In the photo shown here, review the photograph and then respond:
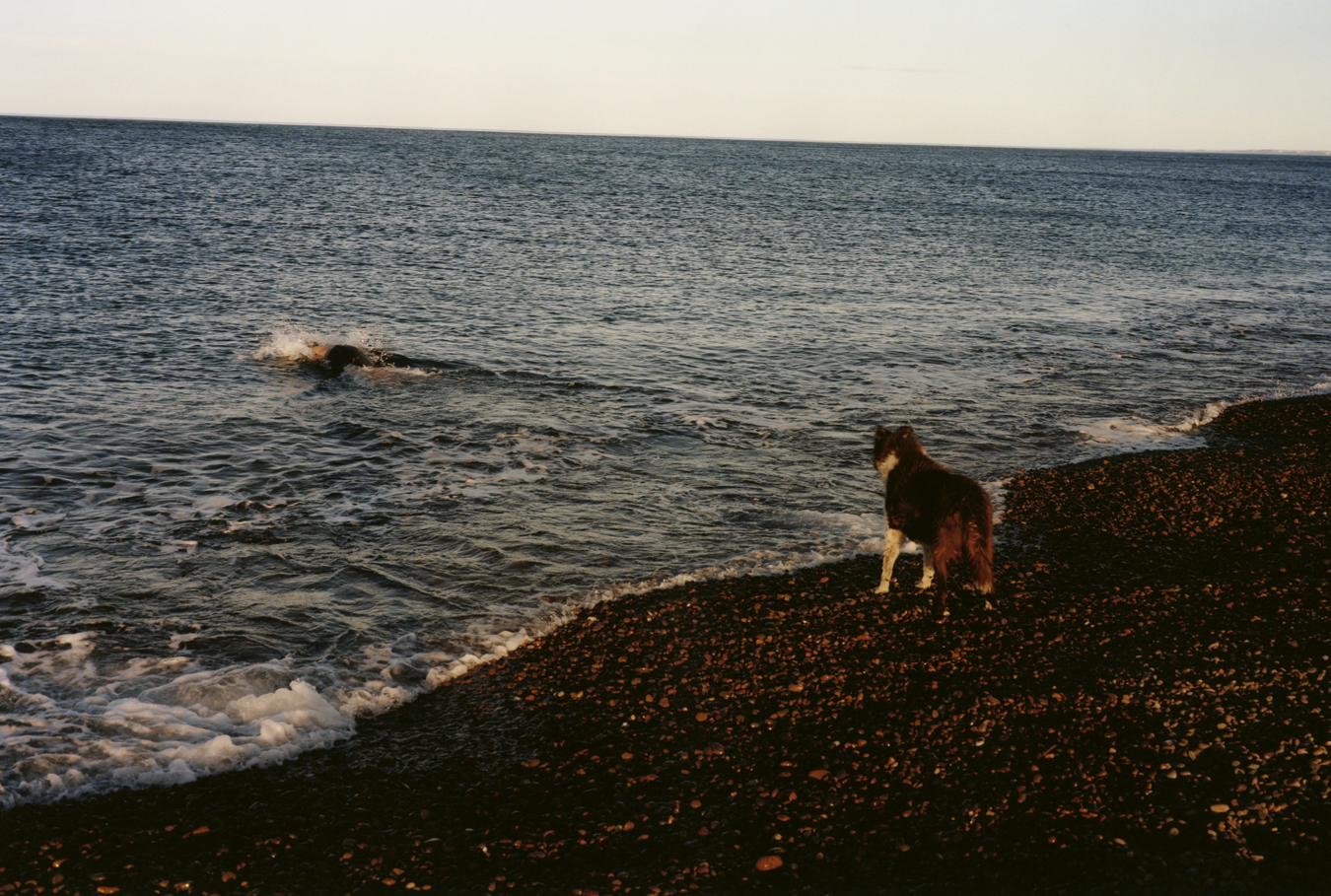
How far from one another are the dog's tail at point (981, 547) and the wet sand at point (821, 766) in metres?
0.55

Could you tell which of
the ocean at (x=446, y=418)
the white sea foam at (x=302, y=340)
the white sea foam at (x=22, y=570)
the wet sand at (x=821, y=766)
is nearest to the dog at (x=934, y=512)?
the wet sand at (x=821, y=766)

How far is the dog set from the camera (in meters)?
8.45

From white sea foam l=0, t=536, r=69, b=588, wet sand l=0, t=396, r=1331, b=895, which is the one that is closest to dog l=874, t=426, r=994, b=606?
wet sand l=0, t=396, r=1331, b=895

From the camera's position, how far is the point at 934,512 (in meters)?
8.62

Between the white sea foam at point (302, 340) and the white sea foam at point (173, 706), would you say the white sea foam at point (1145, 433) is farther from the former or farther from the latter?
the white sea foam at point (302, 340)

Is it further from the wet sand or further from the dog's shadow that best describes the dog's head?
the wet sand

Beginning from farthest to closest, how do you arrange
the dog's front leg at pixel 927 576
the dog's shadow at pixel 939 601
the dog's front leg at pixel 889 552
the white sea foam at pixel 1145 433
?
the white sea foam at pixel 1145 433 → the dog's front leg at pixel 927 576 → the dog's front leg at pixel 889 552 → the dog's shadow at pixel 939 601

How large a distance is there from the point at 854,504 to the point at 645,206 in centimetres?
5558

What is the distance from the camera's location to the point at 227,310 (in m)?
26.0

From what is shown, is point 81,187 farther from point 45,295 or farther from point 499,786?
point 499,786

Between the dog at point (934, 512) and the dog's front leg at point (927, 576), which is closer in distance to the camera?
the dog at point (934, 512)

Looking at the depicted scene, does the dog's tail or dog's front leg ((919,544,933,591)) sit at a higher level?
the dog's tail

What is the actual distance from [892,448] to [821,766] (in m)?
3.97

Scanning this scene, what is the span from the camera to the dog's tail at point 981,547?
8.42 m
